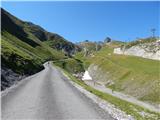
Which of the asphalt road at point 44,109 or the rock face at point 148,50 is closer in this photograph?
the asphalt road at point 44,109

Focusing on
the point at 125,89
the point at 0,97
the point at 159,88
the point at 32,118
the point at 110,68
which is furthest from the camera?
the point at 110,68

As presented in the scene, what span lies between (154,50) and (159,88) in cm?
5358

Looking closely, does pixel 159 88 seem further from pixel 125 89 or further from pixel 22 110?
pixel 22 110

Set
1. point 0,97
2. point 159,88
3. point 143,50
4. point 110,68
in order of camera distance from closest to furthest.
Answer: point 0,97, point 159,88, point 110,68, point 143,50

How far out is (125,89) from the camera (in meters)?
75.2

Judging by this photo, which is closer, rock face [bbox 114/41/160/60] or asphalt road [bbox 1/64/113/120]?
asphalt road [bbox 1/64/113/120]

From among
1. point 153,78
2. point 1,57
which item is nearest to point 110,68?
point 153,78

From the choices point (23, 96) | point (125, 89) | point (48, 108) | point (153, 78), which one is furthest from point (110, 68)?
point (48, 108)

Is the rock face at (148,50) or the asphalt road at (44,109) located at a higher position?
the rock face at (148,50)

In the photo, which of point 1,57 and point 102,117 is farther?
point 1,57

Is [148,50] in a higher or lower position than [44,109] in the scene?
higher

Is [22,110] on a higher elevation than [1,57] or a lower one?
lower

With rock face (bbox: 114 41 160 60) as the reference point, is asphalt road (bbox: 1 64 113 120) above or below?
below

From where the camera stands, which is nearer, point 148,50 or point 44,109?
point 44,109
